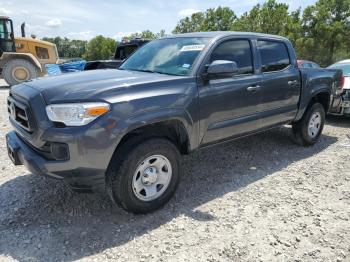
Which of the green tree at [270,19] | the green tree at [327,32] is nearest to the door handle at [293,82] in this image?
the green tree at [327,32]

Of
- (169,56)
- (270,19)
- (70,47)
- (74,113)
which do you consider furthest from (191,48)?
(70,47)

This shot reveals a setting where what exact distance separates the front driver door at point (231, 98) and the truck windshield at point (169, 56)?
0.77 ft

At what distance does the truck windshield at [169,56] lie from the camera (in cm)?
395

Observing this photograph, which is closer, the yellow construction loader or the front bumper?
the front bumper

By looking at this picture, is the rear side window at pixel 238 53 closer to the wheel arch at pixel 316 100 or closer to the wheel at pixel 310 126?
the wheel arch at pixel 316 100

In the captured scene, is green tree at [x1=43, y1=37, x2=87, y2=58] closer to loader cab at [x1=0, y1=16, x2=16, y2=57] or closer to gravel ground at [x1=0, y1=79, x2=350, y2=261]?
loader cab at [x1=0, y1=16, x2=16, y2=57]

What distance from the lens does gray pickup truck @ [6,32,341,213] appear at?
2.96 m

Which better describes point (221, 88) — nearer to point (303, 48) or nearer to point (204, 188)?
point (204, 188)

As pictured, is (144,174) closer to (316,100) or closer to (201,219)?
(201,219)

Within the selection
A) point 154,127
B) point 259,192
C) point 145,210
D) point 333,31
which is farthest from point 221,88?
point 333,31

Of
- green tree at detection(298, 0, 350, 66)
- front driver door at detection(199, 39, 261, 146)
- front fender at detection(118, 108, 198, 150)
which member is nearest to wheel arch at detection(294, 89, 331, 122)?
front driver door at detection(199, 39, 261, 146)

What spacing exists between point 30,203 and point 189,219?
67.4 inches

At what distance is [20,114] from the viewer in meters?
3.38

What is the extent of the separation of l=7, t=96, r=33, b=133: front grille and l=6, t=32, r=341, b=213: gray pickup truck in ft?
0.04
